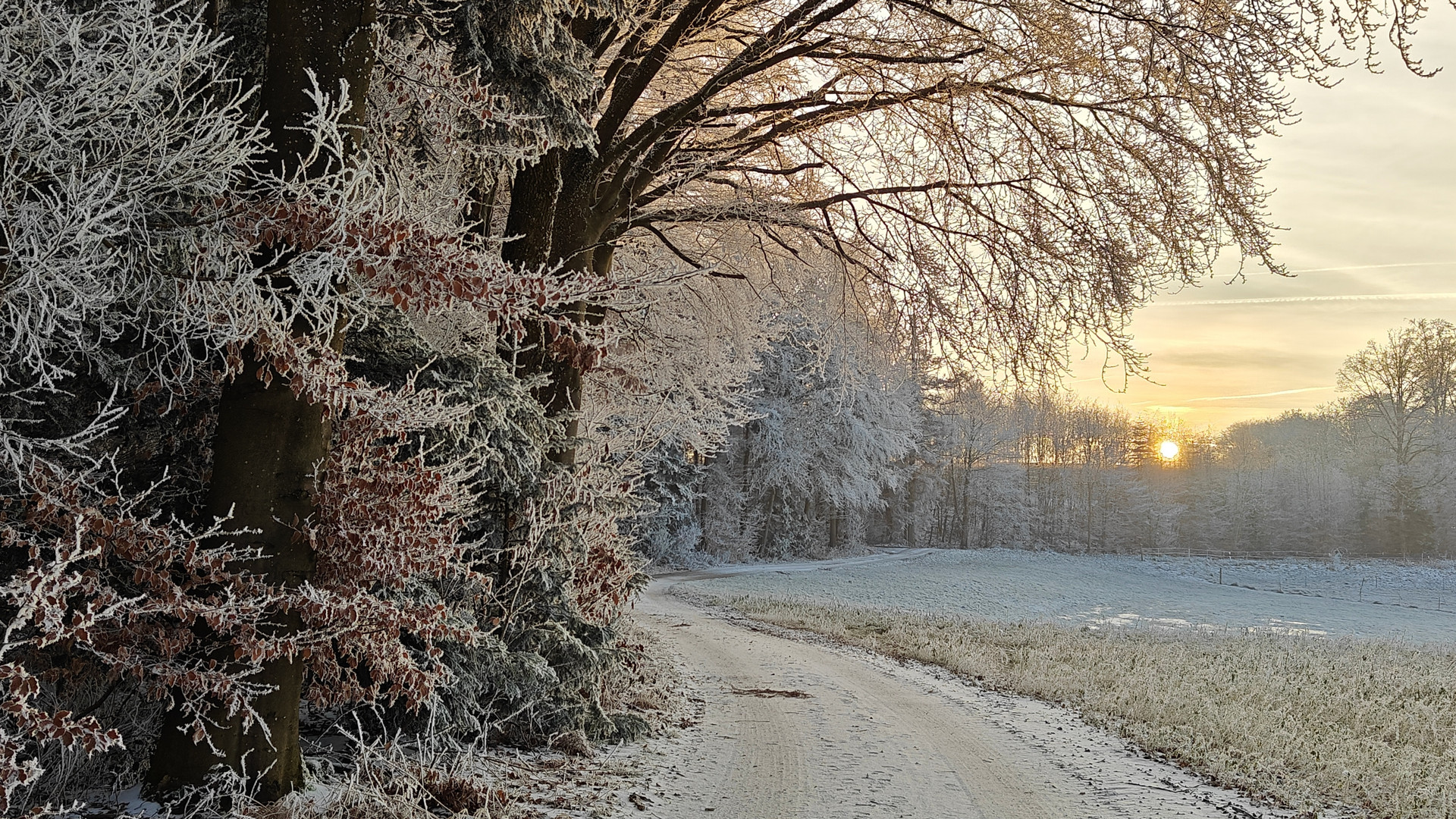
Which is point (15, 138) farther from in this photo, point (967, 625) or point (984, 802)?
point (967, 625)

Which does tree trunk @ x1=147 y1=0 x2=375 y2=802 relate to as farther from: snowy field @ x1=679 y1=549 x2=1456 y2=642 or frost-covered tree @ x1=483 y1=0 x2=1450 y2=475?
snowy field @ x1=679 y1=549 x2=1456 y2=642

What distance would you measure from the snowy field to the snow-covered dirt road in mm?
12517

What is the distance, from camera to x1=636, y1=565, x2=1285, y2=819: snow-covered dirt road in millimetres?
5555

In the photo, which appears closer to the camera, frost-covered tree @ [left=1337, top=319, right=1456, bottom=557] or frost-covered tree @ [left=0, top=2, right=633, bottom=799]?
frost-covered tree @ [left=0, top=2, right=633, bottom=799]

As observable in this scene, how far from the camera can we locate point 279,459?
441cm

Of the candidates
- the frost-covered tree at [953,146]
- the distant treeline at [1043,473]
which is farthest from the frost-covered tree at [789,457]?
the frost-covered tree at [953,146]

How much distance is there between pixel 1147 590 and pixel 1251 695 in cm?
2399

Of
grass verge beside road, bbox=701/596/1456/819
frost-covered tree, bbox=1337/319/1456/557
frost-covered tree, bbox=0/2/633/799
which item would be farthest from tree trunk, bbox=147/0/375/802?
frost-covered tree, bbox=1337/319/1456/557

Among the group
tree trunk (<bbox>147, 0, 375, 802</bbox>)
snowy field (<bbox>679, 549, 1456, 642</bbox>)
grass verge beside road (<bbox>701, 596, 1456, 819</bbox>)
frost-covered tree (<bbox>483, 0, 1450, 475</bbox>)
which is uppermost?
frost-covered tree (<bbox>483, 0, 1450, 475</bbox>)

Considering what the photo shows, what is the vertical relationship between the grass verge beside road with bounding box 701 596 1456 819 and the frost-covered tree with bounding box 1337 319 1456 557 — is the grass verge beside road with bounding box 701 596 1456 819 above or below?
below

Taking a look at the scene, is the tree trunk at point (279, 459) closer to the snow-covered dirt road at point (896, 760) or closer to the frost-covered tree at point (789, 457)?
the snow-covered dirt road at point (896, 760)

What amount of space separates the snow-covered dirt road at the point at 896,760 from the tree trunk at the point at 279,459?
7.02 feet

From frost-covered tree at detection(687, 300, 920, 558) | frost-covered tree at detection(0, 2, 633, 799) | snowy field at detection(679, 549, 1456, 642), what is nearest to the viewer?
frost-covered tree at detection(0, 2, 633, 799)

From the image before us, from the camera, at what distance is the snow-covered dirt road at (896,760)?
18.2ft
